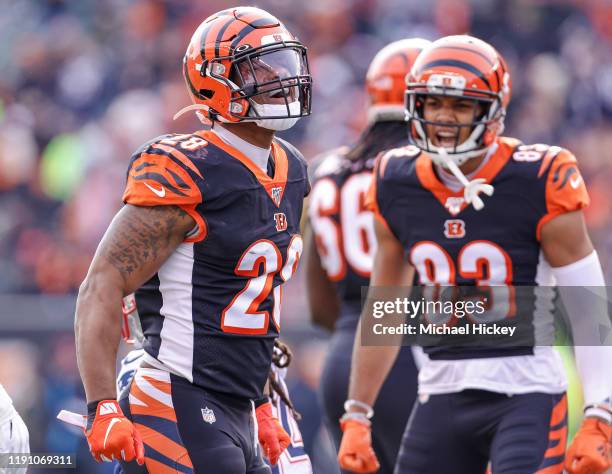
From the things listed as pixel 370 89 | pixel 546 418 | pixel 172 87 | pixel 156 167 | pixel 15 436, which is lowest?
pixel 15 436

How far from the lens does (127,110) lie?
10.9 meters

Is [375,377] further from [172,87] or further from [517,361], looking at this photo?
[172,87]

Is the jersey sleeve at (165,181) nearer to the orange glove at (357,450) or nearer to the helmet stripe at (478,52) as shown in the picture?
the orange glove at (357,450)

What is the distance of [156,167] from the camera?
3908mm

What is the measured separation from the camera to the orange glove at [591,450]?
426 cm

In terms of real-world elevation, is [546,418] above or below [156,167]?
below

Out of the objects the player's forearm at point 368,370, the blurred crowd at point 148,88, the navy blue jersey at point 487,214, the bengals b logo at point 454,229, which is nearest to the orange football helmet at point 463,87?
the navy blue jersey at point 487,214

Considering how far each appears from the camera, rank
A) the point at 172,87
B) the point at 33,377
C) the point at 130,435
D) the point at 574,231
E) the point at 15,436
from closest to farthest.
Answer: the point at 130,435, the point at 15,436, the point at 574,231, the point at 33,377, the point at 172,87

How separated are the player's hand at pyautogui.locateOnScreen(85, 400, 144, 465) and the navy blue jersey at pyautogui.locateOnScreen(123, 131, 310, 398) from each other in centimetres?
36

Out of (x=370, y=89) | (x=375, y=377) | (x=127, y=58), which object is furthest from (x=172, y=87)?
(x=375, y=377)

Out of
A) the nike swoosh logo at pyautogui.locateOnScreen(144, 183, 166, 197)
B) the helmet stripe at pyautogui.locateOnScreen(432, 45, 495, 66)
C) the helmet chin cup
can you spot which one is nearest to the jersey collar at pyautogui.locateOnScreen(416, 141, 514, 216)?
the helmet stripe at pyautogui.locateOnScreen(432, 45, 495, 66)

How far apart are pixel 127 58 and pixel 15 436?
26.5 ft

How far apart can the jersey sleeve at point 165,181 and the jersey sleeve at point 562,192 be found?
50.1 inches

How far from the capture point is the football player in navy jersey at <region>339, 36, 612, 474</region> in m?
4.46
